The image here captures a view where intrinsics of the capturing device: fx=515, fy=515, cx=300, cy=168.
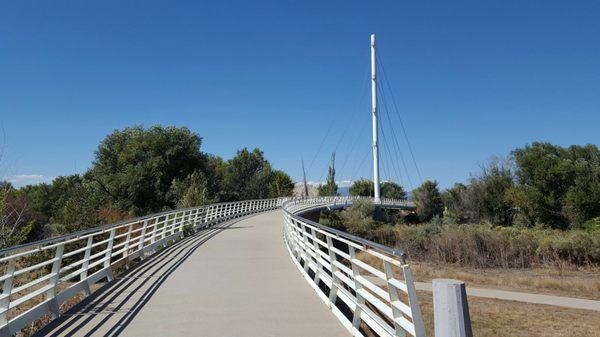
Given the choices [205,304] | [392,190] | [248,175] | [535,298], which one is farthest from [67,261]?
[392,190]

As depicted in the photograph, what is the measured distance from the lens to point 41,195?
295 feet

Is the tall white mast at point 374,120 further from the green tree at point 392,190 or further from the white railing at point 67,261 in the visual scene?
the green tree at point 392,190

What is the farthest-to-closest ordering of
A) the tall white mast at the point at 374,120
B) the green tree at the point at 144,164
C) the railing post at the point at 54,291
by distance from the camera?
1. the tall white mast at the point at 374,120
2. the green tree at the point at 144,164
3. the railing post at the point at 54,291

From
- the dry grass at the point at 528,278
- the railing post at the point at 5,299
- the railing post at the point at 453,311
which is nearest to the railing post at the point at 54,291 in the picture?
the railing post at the point at 5,299

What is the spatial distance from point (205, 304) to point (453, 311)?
5.32m

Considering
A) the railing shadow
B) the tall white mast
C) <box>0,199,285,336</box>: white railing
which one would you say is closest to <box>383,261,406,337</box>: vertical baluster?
the railing shadow

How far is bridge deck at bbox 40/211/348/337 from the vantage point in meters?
6.70

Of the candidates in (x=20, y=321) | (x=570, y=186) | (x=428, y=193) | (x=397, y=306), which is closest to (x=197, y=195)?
(x=20, y=321)

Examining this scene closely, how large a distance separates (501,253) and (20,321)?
34.3 m

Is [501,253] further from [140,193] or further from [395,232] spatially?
[140,193]

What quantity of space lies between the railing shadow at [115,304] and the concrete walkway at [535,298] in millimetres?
13531

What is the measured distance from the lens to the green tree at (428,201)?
91.0 m

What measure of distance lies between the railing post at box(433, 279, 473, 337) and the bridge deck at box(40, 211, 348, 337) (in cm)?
279

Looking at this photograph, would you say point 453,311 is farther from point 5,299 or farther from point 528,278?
point 528,278
